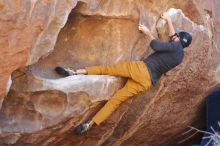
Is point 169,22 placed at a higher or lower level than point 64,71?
higher

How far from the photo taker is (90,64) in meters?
4.69

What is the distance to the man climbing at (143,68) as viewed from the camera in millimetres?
4629

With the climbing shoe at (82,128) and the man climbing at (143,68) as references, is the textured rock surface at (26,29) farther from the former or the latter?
the climbing shoe at (82,128)

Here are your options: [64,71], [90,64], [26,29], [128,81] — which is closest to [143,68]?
[128,81]

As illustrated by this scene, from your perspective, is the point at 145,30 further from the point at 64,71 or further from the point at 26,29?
the point at 26,29

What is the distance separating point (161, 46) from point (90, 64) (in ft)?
2.36

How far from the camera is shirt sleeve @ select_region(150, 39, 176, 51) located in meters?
4.58

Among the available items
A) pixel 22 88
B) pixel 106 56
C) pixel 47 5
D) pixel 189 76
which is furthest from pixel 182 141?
pixel 47 5

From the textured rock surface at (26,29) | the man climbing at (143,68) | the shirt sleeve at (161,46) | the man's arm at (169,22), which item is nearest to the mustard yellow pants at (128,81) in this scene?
the man climbing at (143,68)

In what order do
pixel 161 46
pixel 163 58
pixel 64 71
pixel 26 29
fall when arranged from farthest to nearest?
pixel 163 58, pixel 161 46, pixel 64 71, pixel 26 29

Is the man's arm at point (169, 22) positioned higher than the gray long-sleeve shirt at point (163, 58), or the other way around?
the man's arm at point (169, 22)

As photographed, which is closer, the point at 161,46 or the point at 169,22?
the point at 161,46

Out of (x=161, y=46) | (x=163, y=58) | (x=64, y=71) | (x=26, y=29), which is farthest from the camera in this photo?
(x=163, y=58)

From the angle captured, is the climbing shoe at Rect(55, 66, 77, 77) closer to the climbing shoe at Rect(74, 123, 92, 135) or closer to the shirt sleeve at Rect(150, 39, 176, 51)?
the climbing shoe at Rect(74, 123, 92, 135)
